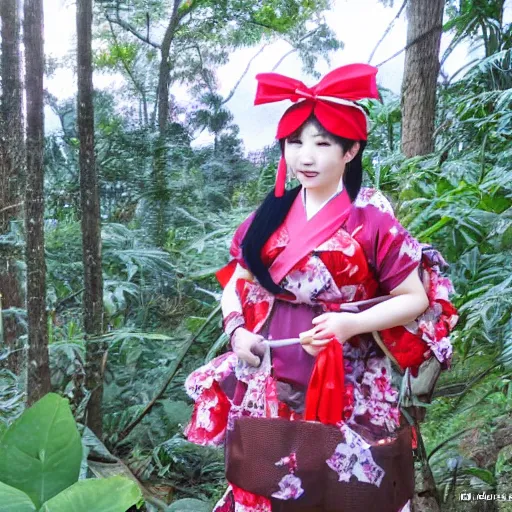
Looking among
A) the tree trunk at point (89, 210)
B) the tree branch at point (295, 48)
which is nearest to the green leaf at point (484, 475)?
the tree trunk at point (89, 210)

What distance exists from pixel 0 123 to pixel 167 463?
1155 millimetres

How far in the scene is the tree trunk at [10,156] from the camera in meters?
2.03

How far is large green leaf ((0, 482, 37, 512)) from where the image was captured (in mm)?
809

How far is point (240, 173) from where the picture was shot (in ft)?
6.98

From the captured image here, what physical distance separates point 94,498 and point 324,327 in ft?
1.27

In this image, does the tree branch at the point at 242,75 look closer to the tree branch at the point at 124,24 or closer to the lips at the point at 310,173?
the tree branch at the point at 124,24

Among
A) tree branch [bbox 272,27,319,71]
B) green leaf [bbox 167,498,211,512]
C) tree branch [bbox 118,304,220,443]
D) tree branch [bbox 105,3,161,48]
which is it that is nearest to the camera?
green leaf [bbox 167,498,211,512]

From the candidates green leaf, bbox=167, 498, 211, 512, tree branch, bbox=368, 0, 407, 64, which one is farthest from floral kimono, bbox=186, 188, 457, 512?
tree branch, bbox=368, 0, 407, 64

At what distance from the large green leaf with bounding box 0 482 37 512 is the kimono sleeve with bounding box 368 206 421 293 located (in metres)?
0.58

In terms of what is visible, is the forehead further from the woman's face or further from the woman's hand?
the woman's hand

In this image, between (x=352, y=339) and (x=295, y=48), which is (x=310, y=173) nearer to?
(x=352, y=339)

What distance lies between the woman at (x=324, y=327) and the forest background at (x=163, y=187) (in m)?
0.63

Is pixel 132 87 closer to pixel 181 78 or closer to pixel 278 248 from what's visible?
pixel 181 78

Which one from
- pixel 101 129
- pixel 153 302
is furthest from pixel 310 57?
pixel 153 302
